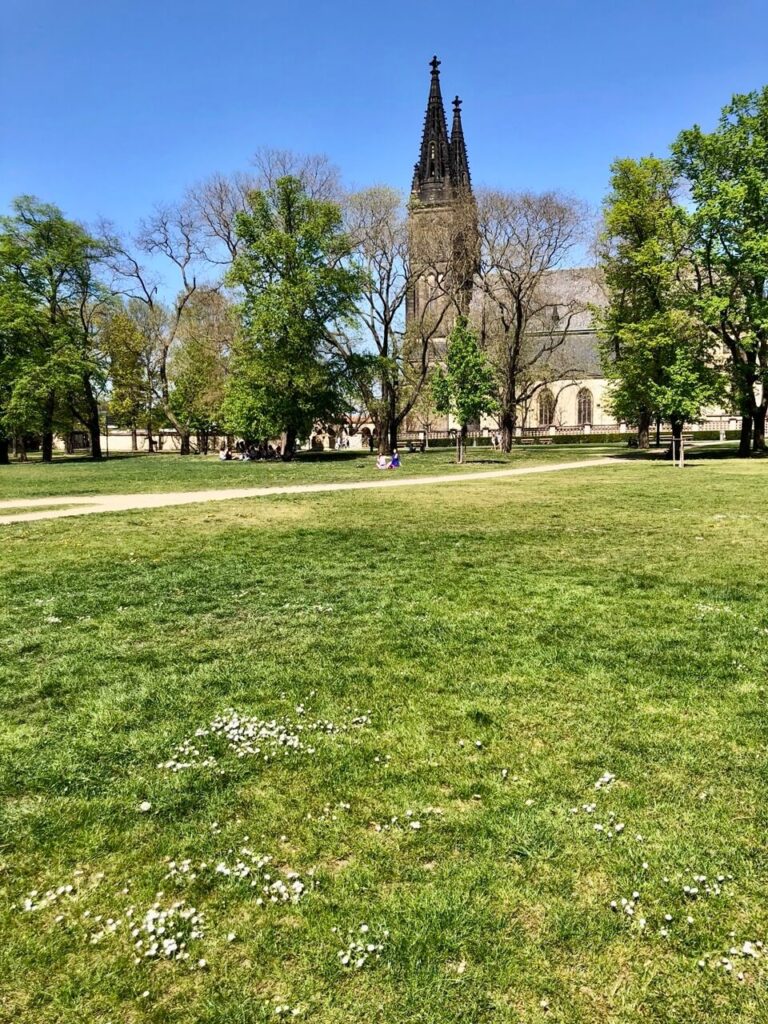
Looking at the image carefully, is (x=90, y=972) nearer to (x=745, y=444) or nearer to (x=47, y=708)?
(x=47, y=708)

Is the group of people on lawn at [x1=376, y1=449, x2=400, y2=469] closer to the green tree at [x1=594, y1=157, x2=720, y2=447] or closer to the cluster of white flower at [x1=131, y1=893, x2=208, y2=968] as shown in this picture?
the green tree at [x1=594, y1=157, x2=720, y2=447]

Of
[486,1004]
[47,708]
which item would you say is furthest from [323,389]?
[486,1004]

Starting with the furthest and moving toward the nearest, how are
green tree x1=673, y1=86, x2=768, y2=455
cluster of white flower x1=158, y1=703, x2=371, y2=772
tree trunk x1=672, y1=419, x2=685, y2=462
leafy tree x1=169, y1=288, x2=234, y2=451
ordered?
leafy tree x1=169, y1=288, x2=234, y2=451 < tree trunk x1=672, y1=419, x2=685, y2=462 < green tree x1=673, y1=86, x2=768, y2=455 < cluster of white flower x1=158, y1=703, x2=371, y2=772

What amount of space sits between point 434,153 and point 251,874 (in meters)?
79.2

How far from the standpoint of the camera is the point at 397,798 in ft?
11.1

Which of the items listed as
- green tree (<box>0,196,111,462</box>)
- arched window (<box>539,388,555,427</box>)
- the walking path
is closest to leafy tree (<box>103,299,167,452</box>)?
green tree (<box>0,196,111,462</box>)

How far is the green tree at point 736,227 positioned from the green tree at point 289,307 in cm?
1826

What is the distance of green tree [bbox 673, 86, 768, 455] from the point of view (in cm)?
2720

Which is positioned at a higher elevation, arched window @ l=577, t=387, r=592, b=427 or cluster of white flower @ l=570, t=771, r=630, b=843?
arched window @ l=577, t=387, r=592, b=427

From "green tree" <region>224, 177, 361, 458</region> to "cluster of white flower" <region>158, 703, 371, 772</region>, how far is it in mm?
32737

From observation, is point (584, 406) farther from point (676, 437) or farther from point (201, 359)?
point (676, 437)

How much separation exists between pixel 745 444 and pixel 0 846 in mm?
35568

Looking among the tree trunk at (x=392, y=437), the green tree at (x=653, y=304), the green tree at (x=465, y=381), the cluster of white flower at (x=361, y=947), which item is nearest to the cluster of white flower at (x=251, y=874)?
the cluster of white flower at (x=361, y=947)

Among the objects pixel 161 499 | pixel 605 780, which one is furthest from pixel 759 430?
pixel 605 780
